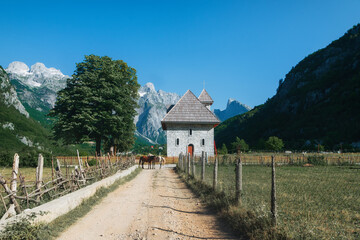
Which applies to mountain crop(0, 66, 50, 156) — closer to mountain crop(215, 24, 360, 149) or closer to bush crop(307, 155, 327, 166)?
mountain crop(215, 24, 360, 149)

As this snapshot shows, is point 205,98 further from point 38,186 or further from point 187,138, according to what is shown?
point 38,186

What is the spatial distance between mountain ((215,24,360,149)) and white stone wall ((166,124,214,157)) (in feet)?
181

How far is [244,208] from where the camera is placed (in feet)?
21.4

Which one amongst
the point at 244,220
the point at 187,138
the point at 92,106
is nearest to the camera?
the point at 244,220

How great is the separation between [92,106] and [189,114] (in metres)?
15.0

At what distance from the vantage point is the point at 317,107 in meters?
117

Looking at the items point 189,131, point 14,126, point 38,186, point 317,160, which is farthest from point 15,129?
point 38,186

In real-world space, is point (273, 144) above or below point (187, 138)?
below

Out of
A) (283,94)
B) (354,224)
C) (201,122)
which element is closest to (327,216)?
(354,224)

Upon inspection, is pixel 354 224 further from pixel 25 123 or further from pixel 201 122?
pixel 25 123

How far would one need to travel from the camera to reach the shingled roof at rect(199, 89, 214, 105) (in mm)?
49094

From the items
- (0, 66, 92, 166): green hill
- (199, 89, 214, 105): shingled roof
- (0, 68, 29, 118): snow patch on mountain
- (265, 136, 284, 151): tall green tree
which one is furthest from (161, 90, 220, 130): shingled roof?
(0, 68, 29, 118): snow patch on mountain

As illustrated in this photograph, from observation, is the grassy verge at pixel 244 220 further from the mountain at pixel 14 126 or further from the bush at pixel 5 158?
the mountain at pixel 14 126

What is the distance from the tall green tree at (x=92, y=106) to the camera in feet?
88.9
